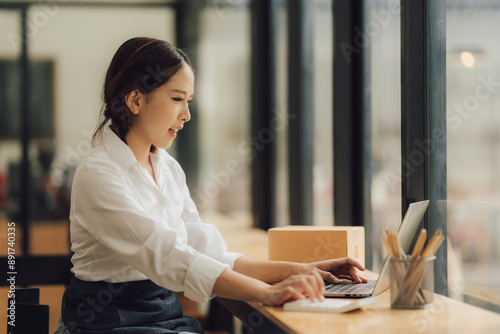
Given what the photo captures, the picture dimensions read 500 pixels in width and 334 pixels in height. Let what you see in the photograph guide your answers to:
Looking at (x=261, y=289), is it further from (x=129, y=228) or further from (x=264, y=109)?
(x=264, y=109)

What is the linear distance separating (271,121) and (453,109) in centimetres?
205

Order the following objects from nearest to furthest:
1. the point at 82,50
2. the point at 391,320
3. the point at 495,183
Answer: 1. the point at 391,320
2. the point at 495,183
3. the point at 82,50

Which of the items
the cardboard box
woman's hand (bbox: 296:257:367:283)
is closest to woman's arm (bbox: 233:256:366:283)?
woman's hand (bbox: 296:257:367:283)

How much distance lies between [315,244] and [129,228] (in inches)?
28.9

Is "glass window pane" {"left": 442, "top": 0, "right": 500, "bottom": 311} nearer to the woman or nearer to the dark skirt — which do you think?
the woman

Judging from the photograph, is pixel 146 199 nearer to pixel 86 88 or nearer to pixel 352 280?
pixel 352 280

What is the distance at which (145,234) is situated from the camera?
1417 millimetres

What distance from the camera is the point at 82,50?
4852 millimetres

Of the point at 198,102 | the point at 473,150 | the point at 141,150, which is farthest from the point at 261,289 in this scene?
the point at 198,102

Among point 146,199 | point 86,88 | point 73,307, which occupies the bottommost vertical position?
point 73,307

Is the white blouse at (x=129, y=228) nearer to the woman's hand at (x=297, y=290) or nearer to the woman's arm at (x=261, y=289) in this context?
the woman's arm at (x=261, y=289)

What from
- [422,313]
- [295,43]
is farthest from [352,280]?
[295,43]

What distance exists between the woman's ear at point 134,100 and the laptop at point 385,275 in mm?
713

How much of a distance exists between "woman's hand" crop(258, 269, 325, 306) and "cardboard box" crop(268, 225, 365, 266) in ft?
1.83
